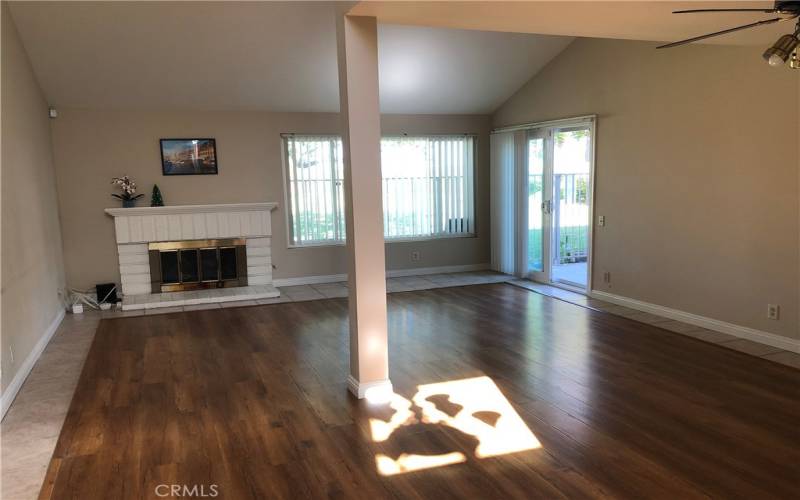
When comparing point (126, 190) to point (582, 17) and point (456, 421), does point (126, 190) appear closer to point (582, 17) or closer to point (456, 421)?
point (456, 421)

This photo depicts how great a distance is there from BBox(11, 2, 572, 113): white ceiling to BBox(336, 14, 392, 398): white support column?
6.51 feet

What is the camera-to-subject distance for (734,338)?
4836mm

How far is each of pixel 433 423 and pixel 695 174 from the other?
11.7 ft

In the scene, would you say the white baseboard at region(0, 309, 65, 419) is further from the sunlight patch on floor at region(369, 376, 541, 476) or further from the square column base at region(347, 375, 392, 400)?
the sunlight patch on floor at region(369, 376, 541, 476)

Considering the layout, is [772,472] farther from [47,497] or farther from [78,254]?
[78,254]

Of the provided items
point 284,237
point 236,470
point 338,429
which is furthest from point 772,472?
point 284,237

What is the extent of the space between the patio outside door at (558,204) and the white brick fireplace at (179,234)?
348 cm

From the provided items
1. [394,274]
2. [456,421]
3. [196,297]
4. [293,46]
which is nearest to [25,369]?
[196,297]

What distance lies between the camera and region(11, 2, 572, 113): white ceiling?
513 centimetres

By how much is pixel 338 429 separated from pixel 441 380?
39.7 inches

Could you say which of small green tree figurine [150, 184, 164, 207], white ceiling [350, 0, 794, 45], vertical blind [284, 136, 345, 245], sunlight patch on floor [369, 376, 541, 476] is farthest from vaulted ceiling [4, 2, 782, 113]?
sunlight patch on floor [369, 376, 541, 476]

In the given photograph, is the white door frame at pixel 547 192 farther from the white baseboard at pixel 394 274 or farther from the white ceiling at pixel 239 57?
the white baseboard at pixel 394 274

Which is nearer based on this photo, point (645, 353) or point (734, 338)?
point (645, 353)

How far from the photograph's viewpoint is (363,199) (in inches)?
145
